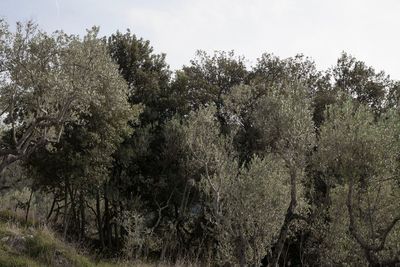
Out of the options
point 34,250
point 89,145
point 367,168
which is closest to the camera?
point 367,168

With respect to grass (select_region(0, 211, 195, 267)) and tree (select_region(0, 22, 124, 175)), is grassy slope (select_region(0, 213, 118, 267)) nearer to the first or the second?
grass (select_region(0, 211, 195, 267))

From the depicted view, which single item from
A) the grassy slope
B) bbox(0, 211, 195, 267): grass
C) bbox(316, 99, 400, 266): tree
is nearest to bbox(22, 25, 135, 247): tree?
bbox(0, 211, 195, 267): grass

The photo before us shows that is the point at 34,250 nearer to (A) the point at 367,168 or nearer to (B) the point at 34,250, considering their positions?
(B) the point at 34,250

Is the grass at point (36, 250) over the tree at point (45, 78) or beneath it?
beneath

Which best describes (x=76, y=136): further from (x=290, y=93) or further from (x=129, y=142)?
(x=290, y=93)

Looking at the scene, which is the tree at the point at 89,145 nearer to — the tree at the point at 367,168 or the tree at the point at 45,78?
the tree at the point at 45,78

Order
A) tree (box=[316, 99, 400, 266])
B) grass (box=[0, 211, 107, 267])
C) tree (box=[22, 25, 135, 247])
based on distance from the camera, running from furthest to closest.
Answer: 1. tree (box=[22, 25, 135, 247])
2. grass (box=[0, 211, 107, 267])
3. tree (box=[316, 99, 400, 266])

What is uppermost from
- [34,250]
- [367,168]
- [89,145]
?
[89,145]

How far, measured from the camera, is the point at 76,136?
2692cm

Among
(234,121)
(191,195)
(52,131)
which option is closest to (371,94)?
(234,121)

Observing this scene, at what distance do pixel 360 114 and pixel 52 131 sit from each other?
45.4ft

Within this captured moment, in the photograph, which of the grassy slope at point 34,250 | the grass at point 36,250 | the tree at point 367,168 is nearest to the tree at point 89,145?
the grass at point 36,250

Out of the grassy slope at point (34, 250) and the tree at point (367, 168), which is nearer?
the tree at point (367, 168)

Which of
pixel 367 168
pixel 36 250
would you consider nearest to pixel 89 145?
pixel 36 250
